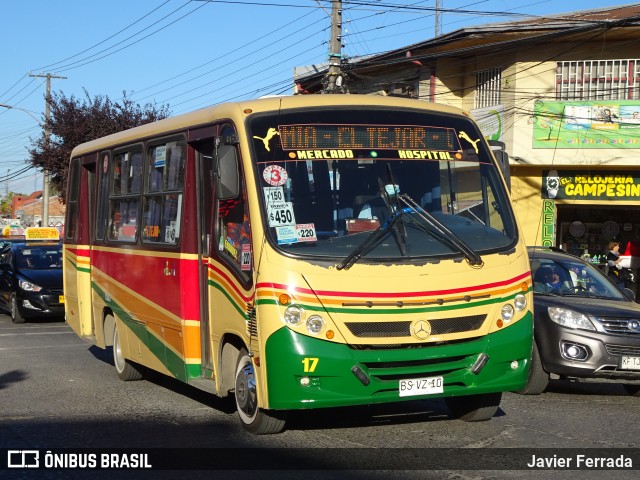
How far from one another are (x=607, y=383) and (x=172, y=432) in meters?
6.42

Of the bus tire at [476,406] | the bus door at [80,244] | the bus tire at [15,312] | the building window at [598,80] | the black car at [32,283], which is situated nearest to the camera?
the bus tire at [476,406]

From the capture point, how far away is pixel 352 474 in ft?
22.0

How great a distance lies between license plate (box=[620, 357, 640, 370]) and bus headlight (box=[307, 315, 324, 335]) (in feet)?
14.1

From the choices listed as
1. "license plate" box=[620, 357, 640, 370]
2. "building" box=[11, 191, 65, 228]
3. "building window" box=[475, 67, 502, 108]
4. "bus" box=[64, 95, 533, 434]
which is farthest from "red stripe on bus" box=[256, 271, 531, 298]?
"building" box=[11, 191, 65, 228]

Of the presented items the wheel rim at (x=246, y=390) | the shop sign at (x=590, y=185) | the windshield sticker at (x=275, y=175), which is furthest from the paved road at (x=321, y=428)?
the shop sign at (x=590, y=185)

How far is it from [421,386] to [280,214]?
1760mm

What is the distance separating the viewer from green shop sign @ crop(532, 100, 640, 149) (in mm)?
23297

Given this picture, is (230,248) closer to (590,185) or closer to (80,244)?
(80,244)

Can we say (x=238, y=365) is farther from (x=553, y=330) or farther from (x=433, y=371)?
(x=553, y=330)

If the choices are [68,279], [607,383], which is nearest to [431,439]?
[607,383]

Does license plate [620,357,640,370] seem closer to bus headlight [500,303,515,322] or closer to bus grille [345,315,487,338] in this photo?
bus headlight [500,303,515,322]

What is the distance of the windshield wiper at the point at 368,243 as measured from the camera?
7.43 metres

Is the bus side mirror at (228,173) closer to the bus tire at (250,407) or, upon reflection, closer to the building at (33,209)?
the bus tire at (250,407)

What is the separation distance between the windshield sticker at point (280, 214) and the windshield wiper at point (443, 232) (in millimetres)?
956
